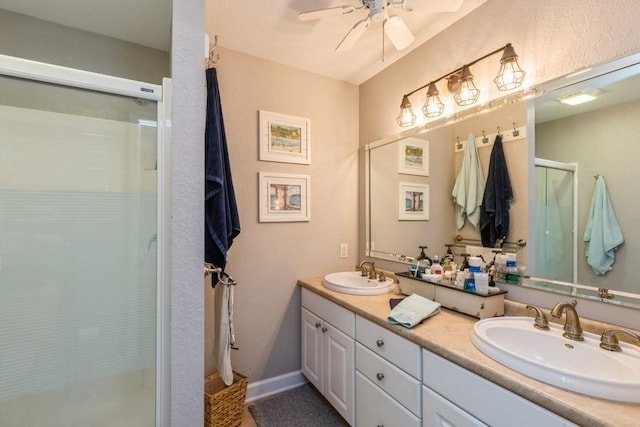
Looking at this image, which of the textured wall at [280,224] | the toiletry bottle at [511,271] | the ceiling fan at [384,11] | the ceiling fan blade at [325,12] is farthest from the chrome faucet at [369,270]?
the ceiling fan blade at [325,12]

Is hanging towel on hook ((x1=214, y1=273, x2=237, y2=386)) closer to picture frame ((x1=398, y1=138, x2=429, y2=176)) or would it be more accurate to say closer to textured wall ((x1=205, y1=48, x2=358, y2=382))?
textured wall ((x1=205, y1=48, x2=358, y2=382))

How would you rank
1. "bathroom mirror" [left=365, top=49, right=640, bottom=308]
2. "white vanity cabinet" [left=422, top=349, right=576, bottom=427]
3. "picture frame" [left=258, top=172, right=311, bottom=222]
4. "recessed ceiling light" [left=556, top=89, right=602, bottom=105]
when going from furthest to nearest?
"picture frame" [left=258, top=172, right=311, bottom=222], "recessed ceiling light" [left=556, top=89, right=602, bottom=105], "bathroom mirror" [left=365, top=49, right=640, bottom=308], "white vanity cabinet" [left=422, top=349, right=576, bottom=427]

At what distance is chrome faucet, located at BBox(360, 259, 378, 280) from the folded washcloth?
61cm

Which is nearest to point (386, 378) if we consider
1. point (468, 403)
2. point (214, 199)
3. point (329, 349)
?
point (468, 403)

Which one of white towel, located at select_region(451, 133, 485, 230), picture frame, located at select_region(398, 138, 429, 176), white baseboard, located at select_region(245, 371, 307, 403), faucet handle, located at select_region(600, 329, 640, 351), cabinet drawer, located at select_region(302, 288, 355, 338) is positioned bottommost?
white baseboard, located at select_region(245, 371, 307, 403)

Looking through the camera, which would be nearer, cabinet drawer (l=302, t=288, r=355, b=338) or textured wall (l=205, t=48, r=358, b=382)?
cabinet drawer (l=302, t=288, r=355, b=338)

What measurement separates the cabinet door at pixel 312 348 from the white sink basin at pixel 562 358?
1.12 metres

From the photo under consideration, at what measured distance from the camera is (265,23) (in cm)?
176

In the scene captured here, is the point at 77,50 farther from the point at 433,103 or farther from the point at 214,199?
the point at 433,103

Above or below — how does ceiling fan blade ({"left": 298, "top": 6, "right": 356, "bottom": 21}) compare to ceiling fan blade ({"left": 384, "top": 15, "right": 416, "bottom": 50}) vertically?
above

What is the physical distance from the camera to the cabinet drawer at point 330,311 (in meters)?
1.67

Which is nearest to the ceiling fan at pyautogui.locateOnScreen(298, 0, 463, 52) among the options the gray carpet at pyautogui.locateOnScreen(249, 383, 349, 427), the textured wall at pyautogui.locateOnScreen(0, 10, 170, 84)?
the textured wall at pyautogui.locateOnScreen(0, 10, 170, 84)

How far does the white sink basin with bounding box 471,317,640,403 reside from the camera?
2.53ft

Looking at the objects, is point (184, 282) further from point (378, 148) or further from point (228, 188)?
point (378, 148)
